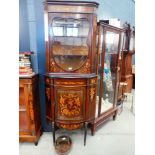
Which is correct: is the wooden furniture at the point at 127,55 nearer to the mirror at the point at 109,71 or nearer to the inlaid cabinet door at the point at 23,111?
the mirror at the point at 109,71

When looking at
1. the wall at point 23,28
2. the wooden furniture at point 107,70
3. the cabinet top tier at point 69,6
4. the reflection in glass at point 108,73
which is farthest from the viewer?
the reflection in glass at point 108,73

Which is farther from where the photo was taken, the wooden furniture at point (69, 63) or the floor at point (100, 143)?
the floor at point (100, 143)

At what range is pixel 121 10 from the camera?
380 centimetres

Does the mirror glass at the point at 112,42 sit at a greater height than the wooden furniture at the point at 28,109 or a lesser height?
greater

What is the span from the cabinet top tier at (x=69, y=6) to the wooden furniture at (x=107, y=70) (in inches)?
12.8

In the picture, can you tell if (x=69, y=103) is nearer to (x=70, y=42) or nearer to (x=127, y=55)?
(x=70, y=42)

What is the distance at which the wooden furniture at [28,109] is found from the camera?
2201mm

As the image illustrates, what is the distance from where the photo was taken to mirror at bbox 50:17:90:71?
7.43 ft

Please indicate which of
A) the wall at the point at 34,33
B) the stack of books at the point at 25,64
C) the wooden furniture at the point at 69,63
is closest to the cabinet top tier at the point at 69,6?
the wooden furniture at the point at 69,63

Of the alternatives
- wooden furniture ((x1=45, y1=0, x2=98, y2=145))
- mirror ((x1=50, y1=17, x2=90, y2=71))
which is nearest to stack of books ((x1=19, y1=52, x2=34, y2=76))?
wooden furniture ((x1=45, y1=0, x2=98, y2=145))

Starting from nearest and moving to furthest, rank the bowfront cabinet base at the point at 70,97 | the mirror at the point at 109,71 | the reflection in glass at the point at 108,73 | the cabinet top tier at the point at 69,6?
the cabinet top tier at the point at 69,6 → the bowfront cabinet base at the point at 70,97 → the reflection in glass at the point at 108,73 → the mirror at the point at 109,71
